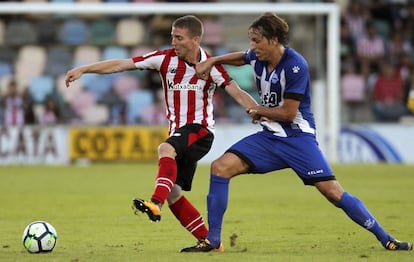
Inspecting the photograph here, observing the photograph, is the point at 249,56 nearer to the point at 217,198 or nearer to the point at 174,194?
the point at 217,198

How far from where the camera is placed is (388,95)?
25.0 m

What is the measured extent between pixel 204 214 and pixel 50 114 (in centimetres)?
1197

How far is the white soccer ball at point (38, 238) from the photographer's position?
28.0 ft

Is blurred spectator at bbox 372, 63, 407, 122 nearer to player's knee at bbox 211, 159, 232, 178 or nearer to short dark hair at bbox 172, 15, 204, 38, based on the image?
short dark hair at bbox 172, 15, 204, 38

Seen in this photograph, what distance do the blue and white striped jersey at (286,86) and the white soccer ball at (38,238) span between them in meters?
2.03

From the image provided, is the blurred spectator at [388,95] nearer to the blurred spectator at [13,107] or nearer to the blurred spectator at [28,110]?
A: the blurred spectator at [28,110]

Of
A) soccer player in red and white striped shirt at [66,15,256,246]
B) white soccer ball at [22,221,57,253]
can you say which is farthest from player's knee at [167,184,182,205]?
white soccer ball at [22,221,57,253]

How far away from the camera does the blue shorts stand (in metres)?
8.49

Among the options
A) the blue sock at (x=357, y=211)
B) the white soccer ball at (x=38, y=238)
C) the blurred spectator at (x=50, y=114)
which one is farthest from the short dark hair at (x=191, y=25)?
the blurred spectator at (x=50, y=114)

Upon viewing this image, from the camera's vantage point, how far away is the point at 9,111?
23.8 meters

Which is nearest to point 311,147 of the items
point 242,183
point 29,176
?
point 242,183

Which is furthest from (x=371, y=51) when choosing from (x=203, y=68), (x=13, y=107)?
(x=203, y=68)

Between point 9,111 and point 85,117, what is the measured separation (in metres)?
1.85

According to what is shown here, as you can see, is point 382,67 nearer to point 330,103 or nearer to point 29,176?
point 330,103
